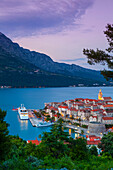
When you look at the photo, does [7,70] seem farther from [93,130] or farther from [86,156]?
[86,156]

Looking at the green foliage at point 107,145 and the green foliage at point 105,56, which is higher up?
the green foliage at point 105,56

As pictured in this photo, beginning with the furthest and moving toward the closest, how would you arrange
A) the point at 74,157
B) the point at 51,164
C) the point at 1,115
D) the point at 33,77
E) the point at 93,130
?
the point at 33,77 → the point at 93,130 → the point at 74,157 → the point at 1,115 → the point at 51,164

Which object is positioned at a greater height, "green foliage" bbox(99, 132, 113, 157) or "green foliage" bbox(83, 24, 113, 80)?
"green foliage" bbox(83, 24, 113, 80)

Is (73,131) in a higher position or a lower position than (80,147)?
lower

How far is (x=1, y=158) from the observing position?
5496 millimetres

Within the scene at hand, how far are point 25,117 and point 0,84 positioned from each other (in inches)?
5033

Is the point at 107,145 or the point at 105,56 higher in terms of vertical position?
the point at 105,56

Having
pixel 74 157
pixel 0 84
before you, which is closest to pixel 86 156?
pixel 74 157

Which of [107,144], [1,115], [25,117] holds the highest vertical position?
[1,115]

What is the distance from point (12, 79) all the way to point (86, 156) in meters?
169

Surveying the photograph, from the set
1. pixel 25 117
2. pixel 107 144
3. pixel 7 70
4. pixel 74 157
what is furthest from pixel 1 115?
pixel 7 70

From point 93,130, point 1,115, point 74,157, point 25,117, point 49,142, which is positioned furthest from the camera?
point 25,117

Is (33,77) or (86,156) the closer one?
(86,156)

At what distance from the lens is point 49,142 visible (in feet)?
27.2
